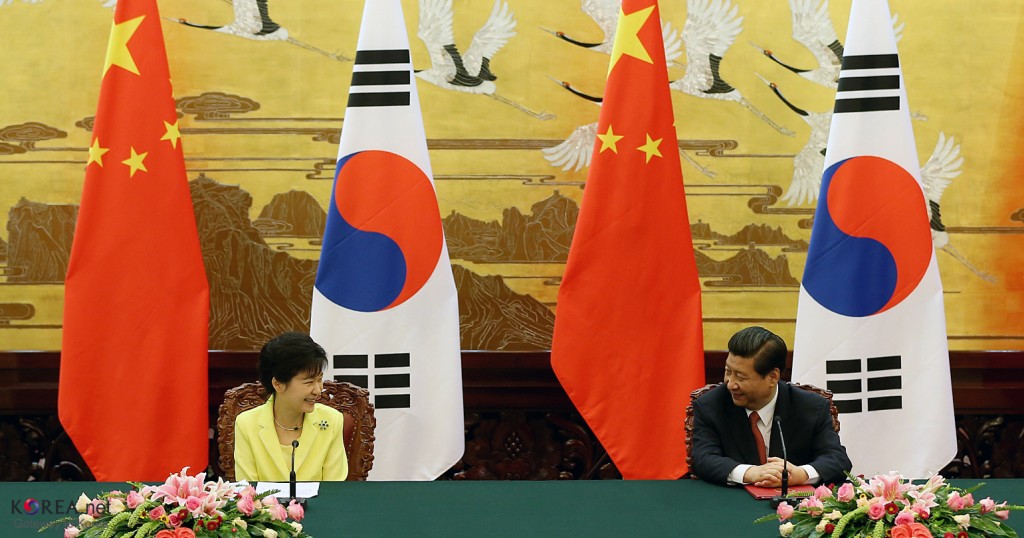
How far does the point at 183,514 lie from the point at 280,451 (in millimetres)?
989

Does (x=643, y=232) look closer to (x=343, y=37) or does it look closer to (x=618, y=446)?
(x=618, y=446)

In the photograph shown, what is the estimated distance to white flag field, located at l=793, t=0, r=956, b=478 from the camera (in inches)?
164

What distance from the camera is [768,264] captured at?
15.9 feet

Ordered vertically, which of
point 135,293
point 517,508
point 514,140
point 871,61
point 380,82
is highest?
point 871,61

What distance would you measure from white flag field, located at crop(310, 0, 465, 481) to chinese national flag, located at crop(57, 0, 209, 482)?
22.7 inches

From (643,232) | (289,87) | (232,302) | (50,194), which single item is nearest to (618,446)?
(643,232)

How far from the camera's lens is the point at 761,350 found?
10.5 feet

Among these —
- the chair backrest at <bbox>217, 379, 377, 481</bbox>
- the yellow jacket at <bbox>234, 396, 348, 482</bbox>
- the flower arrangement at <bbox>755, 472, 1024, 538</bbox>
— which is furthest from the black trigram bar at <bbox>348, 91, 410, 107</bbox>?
the flower arrangement at <bbox>755, 472, 1024, 538</bbox>

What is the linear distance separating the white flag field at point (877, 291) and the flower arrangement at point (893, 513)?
179cm

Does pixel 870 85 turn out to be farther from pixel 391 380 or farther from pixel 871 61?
pixel 391 380

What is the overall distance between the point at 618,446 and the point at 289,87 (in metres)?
2.22

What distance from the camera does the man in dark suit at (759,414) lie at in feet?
10.6

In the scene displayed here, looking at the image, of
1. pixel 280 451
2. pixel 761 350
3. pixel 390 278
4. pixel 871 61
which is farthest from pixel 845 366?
pixel 280 451

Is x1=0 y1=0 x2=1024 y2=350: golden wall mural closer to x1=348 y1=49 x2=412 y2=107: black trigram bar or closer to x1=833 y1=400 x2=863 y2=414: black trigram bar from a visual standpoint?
x1=348 y1=49 x2=412 y2=107: black trigram bar
